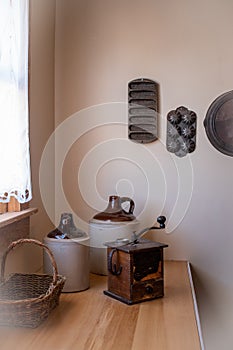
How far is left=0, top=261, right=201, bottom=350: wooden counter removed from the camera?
3.86 feet

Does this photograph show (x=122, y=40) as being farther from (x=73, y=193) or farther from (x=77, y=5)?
(x=73, y=193)

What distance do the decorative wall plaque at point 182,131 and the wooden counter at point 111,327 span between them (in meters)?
0.79

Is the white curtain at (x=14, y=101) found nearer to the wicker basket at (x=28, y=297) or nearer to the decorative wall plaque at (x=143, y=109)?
the wicker basket at (x=28, y=297)

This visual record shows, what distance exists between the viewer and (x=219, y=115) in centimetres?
210

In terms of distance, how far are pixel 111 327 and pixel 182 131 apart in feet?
3.78

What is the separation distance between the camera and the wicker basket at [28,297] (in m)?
1.25

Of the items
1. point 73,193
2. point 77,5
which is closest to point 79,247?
point 73,193

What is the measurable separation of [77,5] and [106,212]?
3.74ft

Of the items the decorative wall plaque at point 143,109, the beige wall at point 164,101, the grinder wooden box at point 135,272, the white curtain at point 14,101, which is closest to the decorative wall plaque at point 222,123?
the beige wall at point 164,101

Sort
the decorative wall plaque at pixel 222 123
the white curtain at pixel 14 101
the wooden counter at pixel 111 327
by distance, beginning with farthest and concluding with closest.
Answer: the decorative wall plaque at pixel 222 123 → the white curtain at pixel 14 101 → the wooden counter at pixel 111 327

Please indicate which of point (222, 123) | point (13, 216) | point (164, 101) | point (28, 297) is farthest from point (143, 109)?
point (28, 297)

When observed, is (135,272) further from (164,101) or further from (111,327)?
(164,101)

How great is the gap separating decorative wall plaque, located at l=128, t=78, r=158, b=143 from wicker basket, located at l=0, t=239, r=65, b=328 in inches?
37.4

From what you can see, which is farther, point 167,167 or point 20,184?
point 167,167
